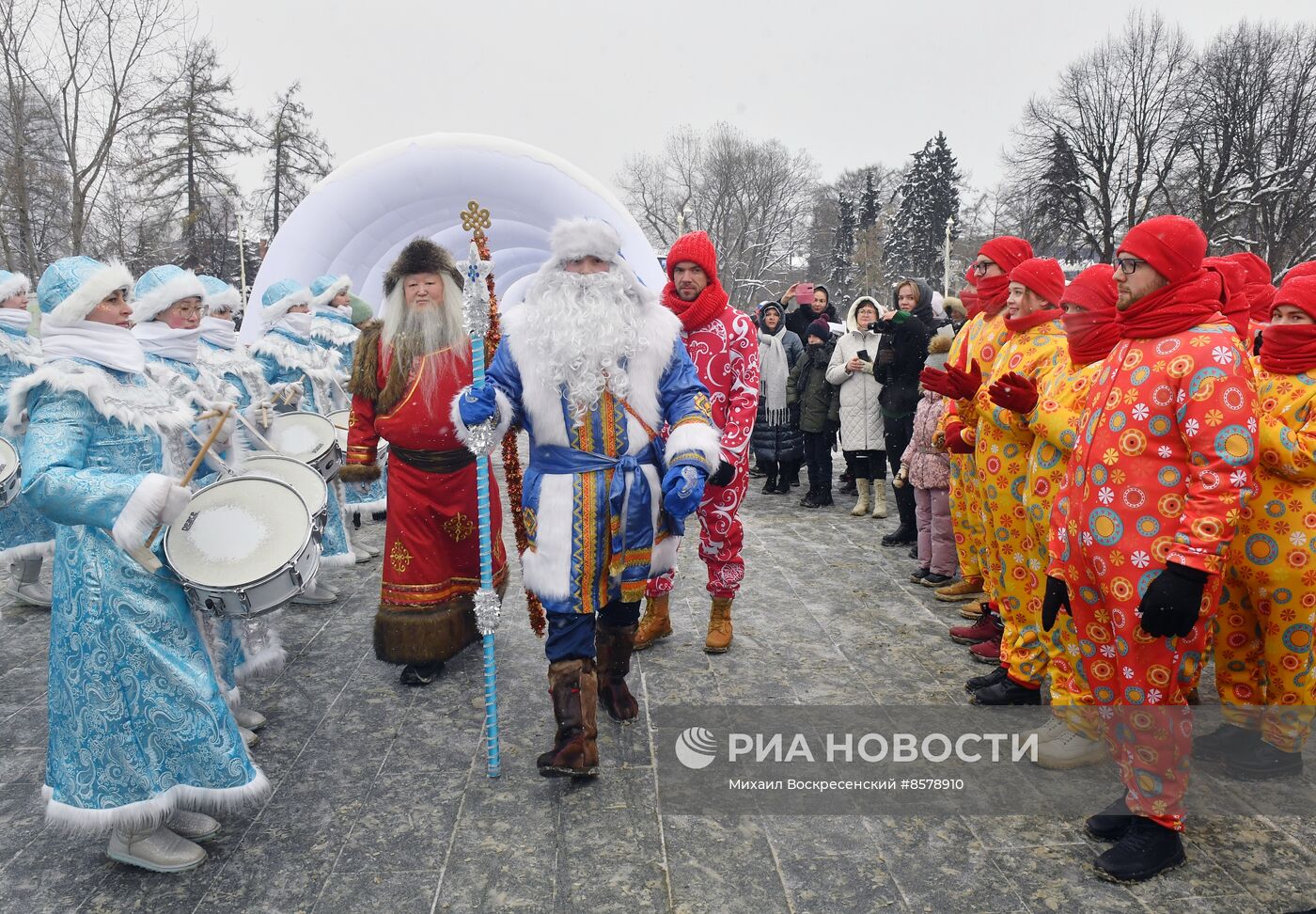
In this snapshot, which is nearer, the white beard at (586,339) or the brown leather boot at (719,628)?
the white beard at (586,339)

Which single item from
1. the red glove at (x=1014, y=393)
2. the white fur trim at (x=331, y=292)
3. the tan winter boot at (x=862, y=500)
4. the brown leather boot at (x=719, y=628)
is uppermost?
the white fur trim at (x=331, y=292)

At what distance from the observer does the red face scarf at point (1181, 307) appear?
2.50 metres

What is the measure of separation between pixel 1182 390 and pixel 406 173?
36.1 ft

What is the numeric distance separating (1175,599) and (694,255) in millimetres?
2664

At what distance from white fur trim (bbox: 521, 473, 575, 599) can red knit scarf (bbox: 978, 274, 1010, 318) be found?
8.29ft

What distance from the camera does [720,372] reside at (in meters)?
4.26

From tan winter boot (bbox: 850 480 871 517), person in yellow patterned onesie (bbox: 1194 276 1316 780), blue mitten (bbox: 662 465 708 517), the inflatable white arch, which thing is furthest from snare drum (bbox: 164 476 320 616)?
the inflatable white arch

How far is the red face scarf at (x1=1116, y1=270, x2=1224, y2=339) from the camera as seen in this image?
2.50m

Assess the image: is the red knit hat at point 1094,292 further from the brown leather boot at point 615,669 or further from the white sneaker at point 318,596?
the white sneaker at point 318,596

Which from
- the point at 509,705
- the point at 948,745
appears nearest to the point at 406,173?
the point at 509,705

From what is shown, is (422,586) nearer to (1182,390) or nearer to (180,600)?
(180,600)

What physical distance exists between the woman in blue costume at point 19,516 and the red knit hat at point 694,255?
4168mm

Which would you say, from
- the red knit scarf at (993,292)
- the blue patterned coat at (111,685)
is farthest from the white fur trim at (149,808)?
the red knit scarf at (993,292)

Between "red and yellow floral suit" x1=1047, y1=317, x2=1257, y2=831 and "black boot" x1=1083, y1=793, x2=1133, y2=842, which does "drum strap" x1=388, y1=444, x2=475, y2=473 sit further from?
"black boot" x1=1083, y1=793, x2=1133, y2=842
